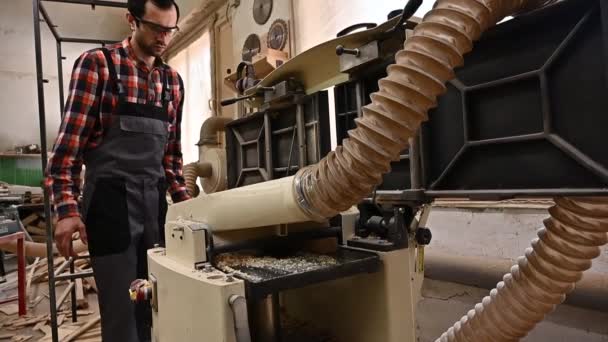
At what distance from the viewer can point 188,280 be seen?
755 millimetres

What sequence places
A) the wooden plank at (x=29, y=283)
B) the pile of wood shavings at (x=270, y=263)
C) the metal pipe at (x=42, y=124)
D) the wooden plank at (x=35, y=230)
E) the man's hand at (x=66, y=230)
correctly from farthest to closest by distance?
the wooden plank at (x=35, y=230) → the wooden plank at (x=29, y=283) → the metal pipe at (x=42, y=124) → the man's hand at (x=66, y=230) → the pile of wood shavings at (x=270, y=263)

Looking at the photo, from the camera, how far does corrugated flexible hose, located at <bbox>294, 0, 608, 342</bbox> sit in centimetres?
61

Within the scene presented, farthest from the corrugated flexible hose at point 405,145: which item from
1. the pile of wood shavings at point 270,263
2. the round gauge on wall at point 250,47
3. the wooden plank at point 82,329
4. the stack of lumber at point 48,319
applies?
the round gauge on wall at point 250,47

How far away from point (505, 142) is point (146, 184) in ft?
3.80

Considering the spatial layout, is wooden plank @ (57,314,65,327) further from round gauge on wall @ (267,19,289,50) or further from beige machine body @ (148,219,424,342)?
round gauge on wall @ (267,19,289,50)

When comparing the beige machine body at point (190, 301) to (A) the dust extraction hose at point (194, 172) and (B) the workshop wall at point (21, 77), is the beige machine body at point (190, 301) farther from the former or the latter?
(B) the workshop wall at point (21, 77)

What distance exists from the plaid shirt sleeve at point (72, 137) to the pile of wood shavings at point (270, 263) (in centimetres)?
73

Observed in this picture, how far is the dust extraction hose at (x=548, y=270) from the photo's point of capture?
2.19 ft

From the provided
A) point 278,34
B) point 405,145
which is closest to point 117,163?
point 405,145

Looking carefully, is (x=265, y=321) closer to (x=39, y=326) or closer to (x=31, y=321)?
(x=39, y=326)

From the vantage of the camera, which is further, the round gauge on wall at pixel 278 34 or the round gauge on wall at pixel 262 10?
the round gauge on wall at pixel 262 10

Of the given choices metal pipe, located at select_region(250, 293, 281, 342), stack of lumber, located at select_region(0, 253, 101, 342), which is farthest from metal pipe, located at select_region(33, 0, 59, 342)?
metal pipe, located at select_region(250, 293, 281, 342)

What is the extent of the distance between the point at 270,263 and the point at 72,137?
89cm

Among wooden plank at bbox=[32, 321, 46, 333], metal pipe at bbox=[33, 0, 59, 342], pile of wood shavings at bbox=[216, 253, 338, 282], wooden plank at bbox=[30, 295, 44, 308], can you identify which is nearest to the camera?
pile of wood shavings at bbox=[216, 253, 338, 282]
